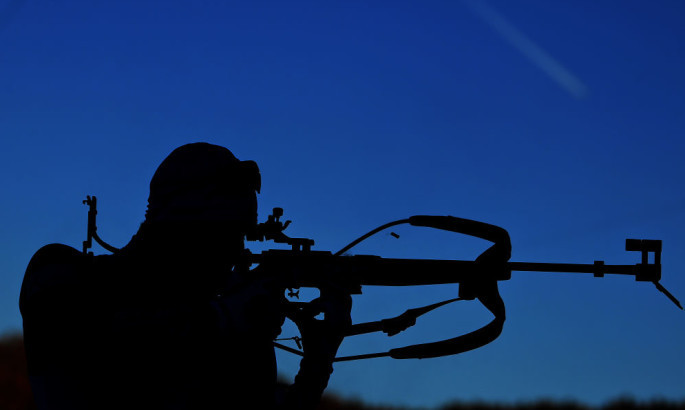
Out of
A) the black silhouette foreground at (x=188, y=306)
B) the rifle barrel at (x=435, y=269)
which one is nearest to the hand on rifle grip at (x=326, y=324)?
the black silhouette foreground at (x=188, y=306)

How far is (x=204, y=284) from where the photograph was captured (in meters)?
5.28

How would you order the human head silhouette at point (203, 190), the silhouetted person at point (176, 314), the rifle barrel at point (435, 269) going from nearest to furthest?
1. the silhouetted person at point (176, 314)
2. the human head silhouette at point (203, 190)
3. the rifle barrel at point (435, 269)

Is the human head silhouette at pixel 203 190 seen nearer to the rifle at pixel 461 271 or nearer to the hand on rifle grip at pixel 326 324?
the hand on rifle grip at pixel 326 324

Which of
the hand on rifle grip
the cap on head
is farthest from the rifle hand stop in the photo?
the cap on head

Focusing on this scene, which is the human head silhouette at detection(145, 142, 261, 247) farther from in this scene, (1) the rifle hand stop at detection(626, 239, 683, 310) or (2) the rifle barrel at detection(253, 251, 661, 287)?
(1) the rifle hand stop at detection(626, 239, 683, 310)

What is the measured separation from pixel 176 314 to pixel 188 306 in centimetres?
8

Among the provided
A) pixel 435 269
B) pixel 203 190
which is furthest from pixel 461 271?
pixel 203 190

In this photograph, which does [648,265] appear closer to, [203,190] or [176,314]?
[203,190]

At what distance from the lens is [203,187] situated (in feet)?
17.5

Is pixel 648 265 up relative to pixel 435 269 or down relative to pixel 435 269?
up

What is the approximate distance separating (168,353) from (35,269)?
921mm

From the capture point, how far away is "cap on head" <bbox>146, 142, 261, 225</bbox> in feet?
17.3

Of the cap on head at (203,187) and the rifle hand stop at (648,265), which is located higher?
the rifle hand stop at (648,265)

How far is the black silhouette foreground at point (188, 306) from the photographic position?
474cm
